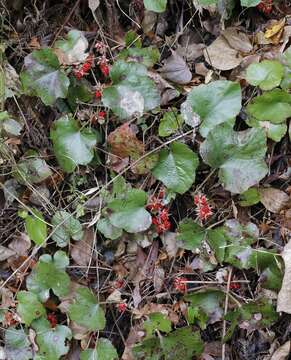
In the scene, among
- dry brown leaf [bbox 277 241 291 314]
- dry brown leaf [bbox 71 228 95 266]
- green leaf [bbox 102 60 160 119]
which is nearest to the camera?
dry brown leaf [bbox 277 241 291 314]

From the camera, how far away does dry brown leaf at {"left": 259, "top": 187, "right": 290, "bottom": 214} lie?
4.62 ft

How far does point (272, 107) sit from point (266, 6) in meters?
0.28

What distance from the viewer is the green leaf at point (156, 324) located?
1.44 m

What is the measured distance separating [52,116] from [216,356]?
2.56ft

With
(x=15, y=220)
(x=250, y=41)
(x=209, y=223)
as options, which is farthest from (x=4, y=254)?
(x=250, y=41)

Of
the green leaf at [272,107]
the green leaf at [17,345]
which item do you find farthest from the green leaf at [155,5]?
the green leaf at [17,345]

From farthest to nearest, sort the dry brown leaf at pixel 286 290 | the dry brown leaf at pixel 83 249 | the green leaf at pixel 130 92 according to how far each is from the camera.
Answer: the dry brown leaf at pixel 83 249 < the green leaf at pixel 130 92 < the dry brown leaf at pixel 286 290

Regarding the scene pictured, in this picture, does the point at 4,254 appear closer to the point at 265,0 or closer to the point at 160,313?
the point at 160,313

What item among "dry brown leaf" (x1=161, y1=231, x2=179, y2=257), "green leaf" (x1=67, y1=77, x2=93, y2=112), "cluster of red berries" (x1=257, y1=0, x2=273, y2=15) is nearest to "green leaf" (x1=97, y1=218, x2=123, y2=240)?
"dry brown leaf" (x1=161, y1=231, x2=179, y2=257)

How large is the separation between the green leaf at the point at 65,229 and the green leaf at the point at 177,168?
27cm

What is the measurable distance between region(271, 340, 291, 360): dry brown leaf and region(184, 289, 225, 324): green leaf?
0.53 feet

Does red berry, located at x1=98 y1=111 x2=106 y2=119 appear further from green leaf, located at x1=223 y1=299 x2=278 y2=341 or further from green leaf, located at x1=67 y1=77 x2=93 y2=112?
green leaf, located at x1=223 y1=299 x2=278 y2=341

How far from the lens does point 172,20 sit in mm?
1545

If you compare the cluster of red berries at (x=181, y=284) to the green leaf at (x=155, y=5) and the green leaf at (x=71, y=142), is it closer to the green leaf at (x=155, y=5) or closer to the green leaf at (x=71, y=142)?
the green leaf at (x=71, y=142)
